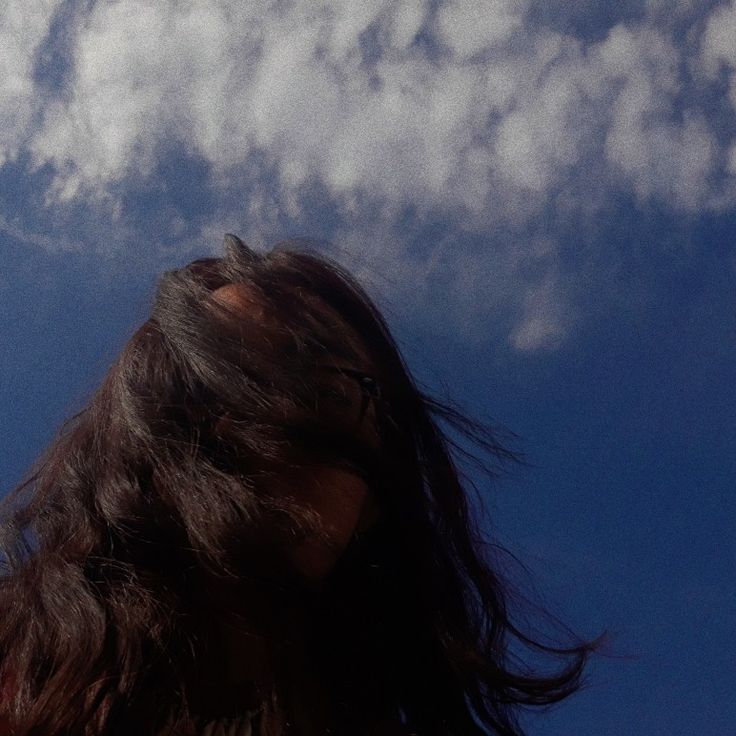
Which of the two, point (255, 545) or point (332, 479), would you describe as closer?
point (255, 545)

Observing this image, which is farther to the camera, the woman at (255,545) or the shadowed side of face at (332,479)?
the shadowed side of face at (332,479)

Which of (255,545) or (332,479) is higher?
(332,479)

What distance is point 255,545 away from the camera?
1702 mm

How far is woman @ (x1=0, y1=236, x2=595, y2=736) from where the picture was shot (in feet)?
5.34

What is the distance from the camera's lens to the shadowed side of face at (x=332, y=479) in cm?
184

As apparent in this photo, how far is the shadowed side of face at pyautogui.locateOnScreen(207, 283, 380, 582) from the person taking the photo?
1839 millimetres

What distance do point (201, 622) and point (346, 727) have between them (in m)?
0.52

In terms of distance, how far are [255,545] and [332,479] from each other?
26cm

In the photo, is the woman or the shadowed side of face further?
the shadowed side of face

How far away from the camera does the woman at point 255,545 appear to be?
1.63m

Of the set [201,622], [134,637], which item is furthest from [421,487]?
[134,637]

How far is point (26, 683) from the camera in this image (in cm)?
156

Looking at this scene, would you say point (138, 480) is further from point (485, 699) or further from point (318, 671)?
point (485, 699)

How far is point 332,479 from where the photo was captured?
189 centimetres
